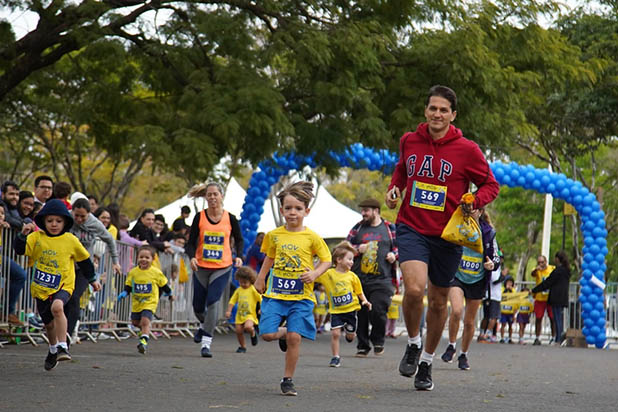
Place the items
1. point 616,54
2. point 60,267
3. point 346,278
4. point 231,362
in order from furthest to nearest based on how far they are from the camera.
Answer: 1. point 616,54
2. point 346,278
3. point 231,362
4. point 60,267

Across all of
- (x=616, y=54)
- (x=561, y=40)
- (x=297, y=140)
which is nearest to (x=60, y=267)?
(x=297, y=140)

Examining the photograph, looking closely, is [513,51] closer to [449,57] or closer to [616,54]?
[449,57]

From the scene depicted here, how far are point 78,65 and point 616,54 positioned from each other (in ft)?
42.4

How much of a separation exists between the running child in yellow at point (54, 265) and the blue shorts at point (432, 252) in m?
2.99

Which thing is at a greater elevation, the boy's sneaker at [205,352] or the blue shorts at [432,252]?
the blue shorts at [432,252]

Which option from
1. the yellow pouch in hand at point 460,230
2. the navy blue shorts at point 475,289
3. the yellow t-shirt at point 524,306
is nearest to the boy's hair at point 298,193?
the yellow pouch in hand at point 460,230

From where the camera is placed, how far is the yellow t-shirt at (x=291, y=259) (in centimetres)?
781

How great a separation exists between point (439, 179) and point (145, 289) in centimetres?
597

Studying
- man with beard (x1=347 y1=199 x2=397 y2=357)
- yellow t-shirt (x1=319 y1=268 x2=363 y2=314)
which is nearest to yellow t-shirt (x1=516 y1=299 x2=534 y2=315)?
man with beard (x1=347 y1=199 x2=397 y2=357)

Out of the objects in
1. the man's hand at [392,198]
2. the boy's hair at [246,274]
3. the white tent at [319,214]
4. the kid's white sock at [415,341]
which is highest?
the white tent at [319,214]

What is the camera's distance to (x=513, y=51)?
18.2m

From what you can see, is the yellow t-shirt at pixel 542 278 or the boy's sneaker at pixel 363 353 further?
the yellow t-shirt at pixel 542 278

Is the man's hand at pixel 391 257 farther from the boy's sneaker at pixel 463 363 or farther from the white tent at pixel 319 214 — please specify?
the white tent at pixel 319 214

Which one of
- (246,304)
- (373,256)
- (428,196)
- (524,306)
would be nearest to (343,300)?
(373,256)
